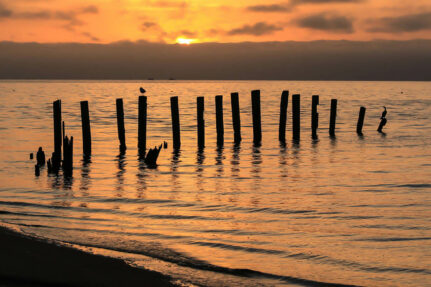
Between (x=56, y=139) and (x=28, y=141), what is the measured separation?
1142 centimetres

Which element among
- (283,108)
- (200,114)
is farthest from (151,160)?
(283,108)

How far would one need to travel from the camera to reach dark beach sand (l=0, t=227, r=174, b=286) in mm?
6066

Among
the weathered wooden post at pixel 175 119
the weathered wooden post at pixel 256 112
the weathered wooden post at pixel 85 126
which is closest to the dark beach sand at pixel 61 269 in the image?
the weathered wooden post at pixel 85 126

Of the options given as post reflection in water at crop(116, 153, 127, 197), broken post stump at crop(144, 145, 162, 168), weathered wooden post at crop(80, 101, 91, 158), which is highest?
weathered wooden post at crop(80, 101, 91, 158)

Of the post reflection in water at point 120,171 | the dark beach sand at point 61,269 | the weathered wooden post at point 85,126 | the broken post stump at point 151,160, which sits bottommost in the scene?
the post reflection in water at point 120,171

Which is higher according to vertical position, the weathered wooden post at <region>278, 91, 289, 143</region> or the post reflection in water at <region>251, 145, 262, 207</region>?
the weathered wooden post at <region>278, 91, 289, 143</region>

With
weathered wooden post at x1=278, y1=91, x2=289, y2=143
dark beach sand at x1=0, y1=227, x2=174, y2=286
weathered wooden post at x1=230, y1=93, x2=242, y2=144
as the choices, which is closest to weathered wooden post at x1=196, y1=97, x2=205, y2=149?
weathered wooden post at x1=230, y1=93, x2=242, y2=144

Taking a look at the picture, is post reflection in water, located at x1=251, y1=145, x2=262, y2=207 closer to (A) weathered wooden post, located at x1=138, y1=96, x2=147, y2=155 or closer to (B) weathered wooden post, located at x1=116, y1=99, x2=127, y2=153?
(A) weathered wooden post, located at x1=138, y1=96, x2=147, y2=155

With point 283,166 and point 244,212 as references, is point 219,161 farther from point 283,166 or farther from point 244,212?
point 244,212

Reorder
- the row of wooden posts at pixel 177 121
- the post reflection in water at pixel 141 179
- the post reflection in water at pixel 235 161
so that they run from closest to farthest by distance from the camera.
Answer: the post reflection in water at pixel 141 179
the post reflection in water at pixel 235 161
the row of wooden posts at pixel 177 121

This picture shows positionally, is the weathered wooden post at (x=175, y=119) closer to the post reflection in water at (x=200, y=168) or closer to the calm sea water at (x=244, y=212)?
the calm sea water at (x=244, y=212)

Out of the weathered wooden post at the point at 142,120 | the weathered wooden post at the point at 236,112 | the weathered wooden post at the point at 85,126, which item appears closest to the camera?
the weathered wooden post at the point at 85,126

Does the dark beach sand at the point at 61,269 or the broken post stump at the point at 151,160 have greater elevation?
the dark beach sand at the point at 61,269

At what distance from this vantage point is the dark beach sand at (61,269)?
6.07 m
